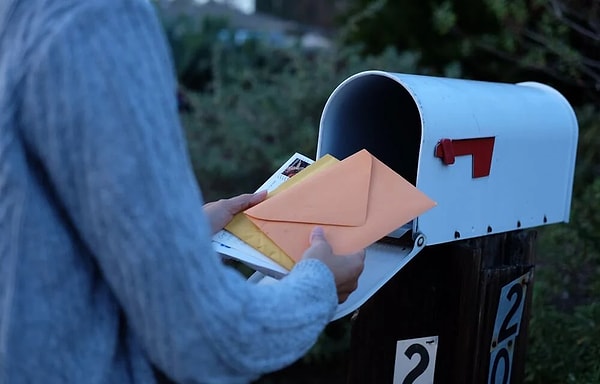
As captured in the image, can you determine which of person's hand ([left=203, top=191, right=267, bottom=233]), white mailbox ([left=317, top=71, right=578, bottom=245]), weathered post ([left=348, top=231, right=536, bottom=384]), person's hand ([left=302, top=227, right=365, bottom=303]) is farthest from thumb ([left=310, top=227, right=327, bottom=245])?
weathered post ([left=348, top=231, right=536, bottom=384])

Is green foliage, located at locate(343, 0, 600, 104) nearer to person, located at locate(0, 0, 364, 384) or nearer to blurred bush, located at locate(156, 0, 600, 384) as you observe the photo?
blurred bush, located at locate(156, 0, 600, 384)

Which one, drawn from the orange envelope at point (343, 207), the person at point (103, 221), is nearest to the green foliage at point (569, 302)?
the orange envelope at point (343, 207)

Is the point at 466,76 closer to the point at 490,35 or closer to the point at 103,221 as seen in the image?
the point at 490,35

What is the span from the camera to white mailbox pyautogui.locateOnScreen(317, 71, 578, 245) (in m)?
1.80

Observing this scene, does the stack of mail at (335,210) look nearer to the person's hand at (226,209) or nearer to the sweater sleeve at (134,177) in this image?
the person's hand at (226,209)

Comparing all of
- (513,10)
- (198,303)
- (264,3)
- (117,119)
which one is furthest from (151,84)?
(264,3)

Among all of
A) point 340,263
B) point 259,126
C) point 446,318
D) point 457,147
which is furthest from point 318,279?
point 259,126

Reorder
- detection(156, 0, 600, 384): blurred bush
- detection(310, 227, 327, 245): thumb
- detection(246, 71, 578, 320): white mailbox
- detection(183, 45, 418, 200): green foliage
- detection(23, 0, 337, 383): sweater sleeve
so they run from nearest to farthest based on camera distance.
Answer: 1. detection(23, 0, 337, 383): sweater sleeve
2. detection(310, 227, 327, 245): thumb
3. detection(246, 71, 578, 320): white mailbox
4. detection(156, 0, 600, 384): blurred bush
5. detection(183, 45, 418, 200): green foliage

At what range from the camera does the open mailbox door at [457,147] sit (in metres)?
1.77

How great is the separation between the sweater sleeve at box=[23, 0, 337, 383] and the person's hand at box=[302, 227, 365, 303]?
27 cm

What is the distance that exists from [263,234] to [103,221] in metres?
0.57

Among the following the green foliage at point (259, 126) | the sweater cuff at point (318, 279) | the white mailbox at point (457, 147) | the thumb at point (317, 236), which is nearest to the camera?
the sweater cuff at point (318, 279)

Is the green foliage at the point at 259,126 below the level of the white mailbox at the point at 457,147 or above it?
below

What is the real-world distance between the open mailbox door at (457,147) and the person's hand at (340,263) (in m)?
0.31
